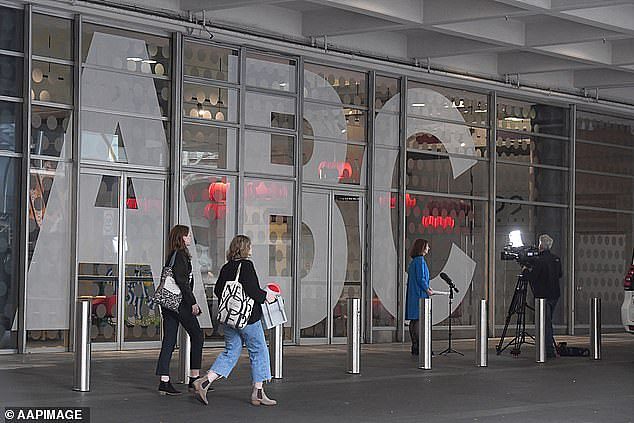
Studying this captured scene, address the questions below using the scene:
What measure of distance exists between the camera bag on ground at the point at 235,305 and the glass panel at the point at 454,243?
11.9 meters

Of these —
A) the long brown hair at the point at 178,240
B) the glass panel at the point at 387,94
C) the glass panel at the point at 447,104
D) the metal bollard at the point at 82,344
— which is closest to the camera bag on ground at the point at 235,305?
the long brown hair at the point at 178,240

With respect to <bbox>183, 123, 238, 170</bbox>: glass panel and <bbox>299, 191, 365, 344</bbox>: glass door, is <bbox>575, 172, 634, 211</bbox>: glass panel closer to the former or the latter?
<bbox>299, 191, 365, 344</bbox>: glass door

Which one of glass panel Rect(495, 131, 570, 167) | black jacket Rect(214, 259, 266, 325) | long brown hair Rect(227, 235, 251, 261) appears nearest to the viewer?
black jacket Rect(214, 259, 266, 325)

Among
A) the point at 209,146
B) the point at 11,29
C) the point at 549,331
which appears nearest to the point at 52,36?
the point at 11,29

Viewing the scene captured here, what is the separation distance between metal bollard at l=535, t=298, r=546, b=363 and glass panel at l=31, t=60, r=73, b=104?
787 cm

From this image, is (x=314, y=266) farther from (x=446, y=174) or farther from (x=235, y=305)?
(x=235, y=305)

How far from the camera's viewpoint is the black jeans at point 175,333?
12.8 metres

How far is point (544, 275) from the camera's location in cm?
1958

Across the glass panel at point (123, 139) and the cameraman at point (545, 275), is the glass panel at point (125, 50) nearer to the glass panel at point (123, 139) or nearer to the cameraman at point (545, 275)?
Result: the glass panel at point (123, 139)

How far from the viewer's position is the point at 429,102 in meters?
24.4

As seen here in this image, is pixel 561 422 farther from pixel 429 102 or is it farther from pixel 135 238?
pixel 429 102

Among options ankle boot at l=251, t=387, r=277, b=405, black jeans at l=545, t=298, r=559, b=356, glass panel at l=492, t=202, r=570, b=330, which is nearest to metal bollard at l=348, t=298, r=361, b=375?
ankle boot at l=251, t=387, r=277, b=405

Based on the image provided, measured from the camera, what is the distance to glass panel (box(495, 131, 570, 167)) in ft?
85.8

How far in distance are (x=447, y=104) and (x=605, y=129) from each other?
5857 mm
